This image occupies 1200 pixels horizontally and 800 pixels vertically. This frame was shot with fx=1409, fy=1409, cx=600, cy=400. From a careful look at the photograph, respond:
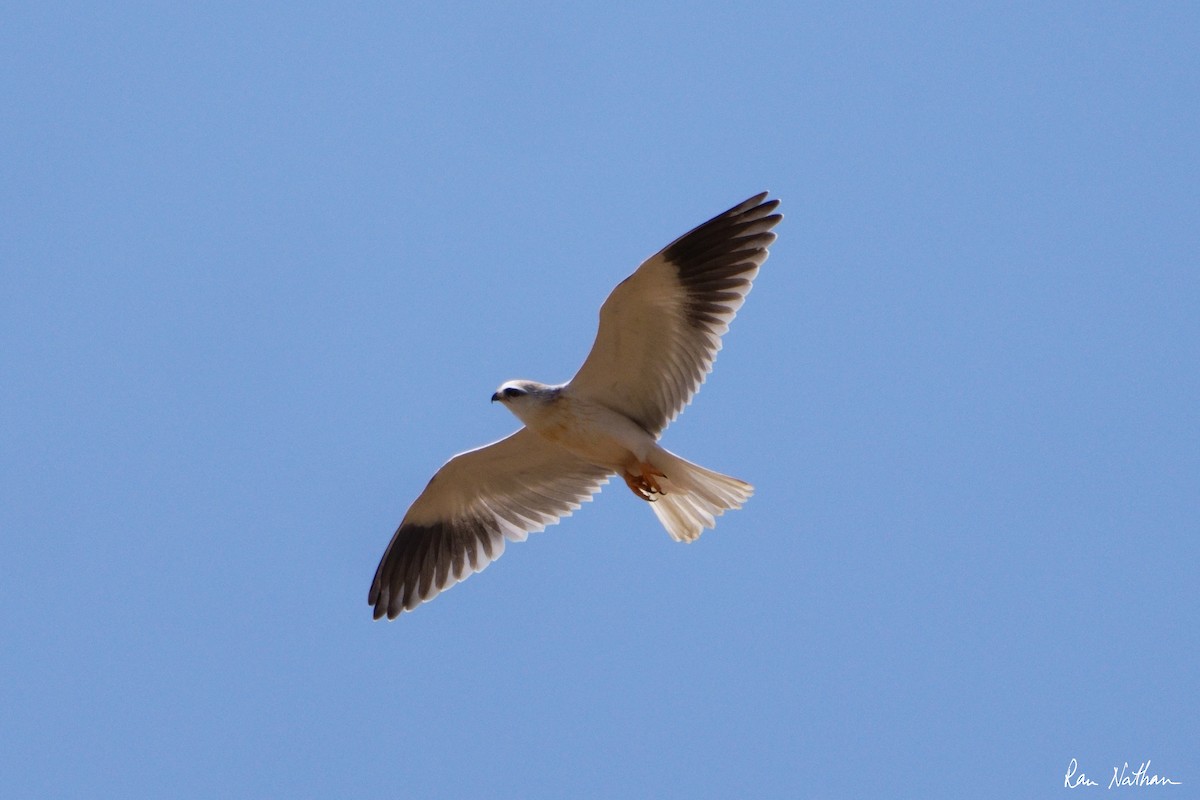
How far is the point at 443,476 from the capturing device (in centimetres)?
1005

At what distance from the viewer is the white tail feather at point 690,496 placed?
→ 9.20 m

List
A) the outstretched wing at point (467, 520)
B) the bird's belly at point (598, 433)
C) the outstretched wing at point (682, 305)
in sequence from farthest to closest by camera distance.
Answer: the outstretched wing at point (467, 520)
the bird's belly at point (598, 433)
the outstretched wing at point (682, 305)

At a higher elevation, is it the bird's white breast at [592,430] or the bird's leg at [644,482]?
the bird's white breast at [592,430]

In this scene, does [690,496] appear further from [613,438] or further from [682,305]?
[682,305]

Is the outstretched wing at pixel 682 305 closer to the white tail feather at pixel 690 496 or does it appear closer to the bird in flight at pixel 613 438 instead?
the bird in flight at pixel 613 438

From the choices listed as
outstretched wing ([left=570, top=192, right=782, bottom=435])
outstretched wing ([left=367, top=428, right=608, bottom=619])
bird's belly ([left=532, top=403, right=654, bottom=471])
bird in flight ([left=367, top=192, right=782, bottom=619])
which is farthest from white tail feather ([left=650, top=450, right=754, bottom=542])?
outstretched wing ([left=367, top=428, right=608, bottom=619])

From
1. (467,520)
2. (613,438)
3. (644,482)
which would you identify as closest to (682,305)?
(613,438)

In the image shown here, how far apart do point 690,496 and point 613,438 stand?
0.72 meters

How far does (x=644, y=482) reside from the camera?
9430 mm

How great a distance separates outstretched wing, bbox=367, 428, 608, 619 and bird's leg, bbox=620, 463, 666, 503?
2.29 ft

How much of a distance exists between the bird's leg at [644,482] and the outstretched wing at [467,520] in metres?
0.70

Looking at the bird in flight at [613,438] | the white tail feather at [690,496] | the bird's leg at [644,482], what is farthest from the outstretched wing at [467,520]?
the white tail feather at [690,496]

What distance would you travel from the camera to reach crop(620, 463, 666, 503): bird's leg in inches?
367

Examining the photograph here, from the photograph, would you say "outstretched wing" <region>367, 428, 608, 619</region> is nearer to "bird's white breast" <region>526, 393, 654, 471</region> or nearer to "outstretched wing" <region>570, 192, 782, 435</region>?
"bird's white breast" <region>526, 393, 654, 471</region>
